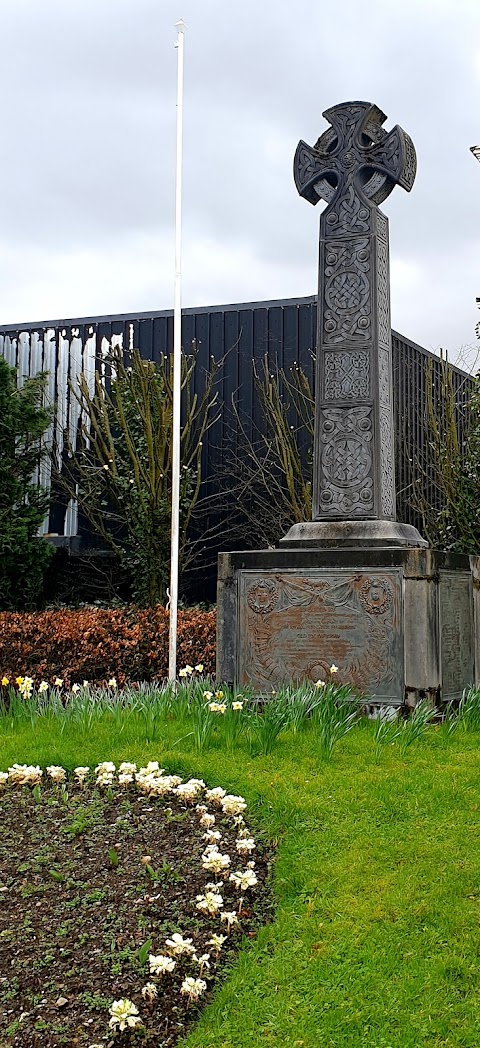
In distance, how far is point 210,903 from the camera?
11.4 ft

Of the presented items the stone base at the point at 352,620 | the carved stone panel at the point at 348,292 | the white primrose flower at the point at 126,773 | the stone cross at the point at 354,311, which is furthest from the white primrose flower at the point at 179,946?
the carved stone panel at the point at 348,292

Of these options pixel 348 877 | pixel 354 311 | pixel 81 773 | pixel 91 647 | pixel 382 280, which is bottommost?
pixel 348 877

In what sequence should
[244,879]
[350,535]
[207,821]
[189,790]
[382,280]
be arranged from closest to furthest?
[244,879]
[207,821]
[189,790]
[350,535]
[382,280]

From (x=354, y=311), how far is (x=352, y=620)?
2.24 m

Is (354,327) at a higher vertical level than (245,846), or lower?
higher

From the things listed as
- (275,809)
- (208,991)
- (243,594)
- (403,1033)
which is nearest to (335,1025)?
(403,1033)

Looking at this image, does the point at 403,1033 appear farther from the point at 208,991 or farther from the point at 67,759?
the point at 67,759

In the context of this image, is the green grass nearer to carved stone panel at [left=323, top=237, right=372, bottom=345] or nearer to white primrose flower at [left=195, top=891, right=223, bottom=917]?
white primrose flower at [left=195, top=891, right=223, bottom=917]

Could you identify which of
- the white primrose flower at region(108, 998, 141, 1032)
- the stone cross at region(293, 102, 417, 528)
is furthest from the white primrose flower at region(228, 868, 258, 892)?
the stone cross at region(293, 102, 417, 528)

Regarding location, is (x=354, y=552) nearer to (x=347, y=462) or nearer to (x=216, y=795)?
(x=347, y=462)

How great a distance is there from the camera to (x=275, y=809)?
4.32 meters

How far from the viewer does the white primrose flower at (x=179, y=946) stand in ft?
10.5

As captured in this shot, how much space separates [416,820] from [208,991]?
1376 millimetres

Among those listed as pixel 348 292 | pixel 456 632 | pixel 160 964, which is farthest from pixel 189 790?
pixel 348 292
